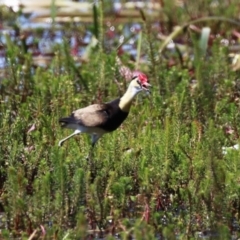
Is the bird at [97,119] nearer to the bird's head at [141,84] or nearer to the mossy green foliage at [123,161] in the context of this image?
the mossy green foliage at [123,161]

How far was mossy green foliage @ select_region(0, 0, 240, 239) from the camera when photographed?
5676 mm

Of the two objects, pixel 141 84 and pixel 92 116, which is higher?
pixel 141 84

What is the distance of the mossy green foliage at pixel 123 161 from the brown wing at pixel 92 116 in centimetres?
14

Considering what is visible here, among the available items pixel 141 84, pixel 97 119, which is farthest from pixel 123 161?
pixel 141 84

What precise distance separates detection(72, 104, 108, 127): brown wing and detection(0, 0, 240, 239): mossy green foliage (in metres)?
0.14

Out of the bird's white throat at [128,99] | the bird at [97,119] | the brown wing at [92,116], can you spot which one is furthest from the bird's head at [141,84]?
the brown wing at [92,116]

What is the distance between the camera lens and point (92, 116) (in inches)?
291

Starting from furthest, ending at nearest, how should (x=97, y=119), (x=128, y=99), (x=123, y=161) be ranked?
(x=128, y=99) → (x=97, y=119) → (x=123, y=161)

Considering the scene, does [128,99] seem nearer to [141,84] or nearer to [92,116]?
[141,84]

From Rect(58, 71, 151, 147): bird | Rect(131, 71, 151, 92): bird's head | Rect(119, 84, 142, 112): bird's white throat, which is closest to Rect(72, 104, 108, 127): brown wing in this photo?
Rect(58, 71, 151, 147): bird

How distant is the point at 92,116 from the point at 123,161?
962mm

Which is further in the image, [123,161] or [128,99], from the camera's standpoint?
[128,99]

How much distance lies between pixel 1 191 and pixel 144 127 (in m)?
1.41

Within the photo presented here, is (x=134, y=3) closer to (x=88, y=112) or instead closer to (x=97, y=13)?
(x=97, y=13)
